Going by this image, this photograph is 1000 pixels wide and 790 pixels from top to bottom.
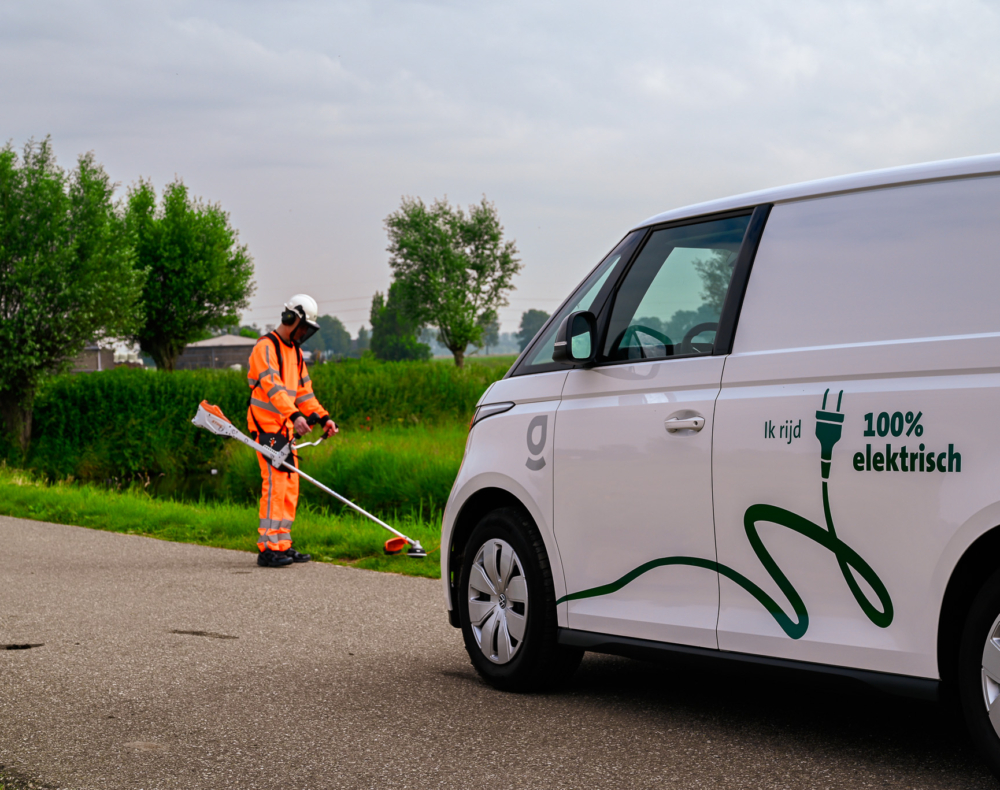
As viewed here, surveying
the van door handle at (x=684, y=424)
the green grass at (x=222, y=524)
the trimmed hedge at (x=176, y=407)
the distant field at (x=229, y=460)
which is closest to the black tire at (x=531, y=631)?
the van door handle at (x=684, y=424)

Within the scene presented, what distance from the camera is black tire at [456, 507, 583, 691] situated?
4.95 meters

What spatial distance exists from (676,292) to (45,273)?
94.9ft

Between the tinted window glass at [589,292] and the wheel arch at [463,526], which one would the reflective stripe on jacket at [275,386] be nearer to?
the wheel arch at [463,526]

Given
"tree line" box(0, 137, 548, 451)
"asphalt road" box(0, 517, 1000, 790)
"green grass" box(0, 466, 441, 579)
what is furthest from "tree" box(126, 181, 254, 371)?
"asphalt road" box(0, 517, 1000, 790)

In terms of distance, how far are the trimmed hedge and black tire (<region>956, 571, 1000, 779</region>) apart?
798 inches

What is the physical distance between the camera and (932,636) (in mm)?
3520

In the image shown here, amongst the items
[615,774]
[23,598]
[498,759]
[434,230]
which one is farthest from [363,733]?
[434,230]

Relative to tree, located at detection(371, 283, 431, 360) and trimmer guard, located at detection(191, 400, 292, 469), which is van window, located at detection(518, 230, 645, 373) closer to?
trimmer guard, located at detection(191, 400, 292, 469)

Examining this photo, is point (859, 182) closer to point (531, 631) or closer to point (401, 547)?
point (531, 631)

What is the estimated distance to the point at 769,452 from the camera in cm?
399

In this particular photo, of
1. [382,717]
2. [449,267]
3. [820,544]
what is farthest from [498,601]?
[449,267]

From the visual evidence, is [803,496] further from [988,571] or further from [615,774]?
[615,774]

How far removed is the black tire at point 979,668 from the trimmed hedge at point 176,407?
66.5 feet

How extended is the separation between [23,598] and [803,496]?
19.1ft
